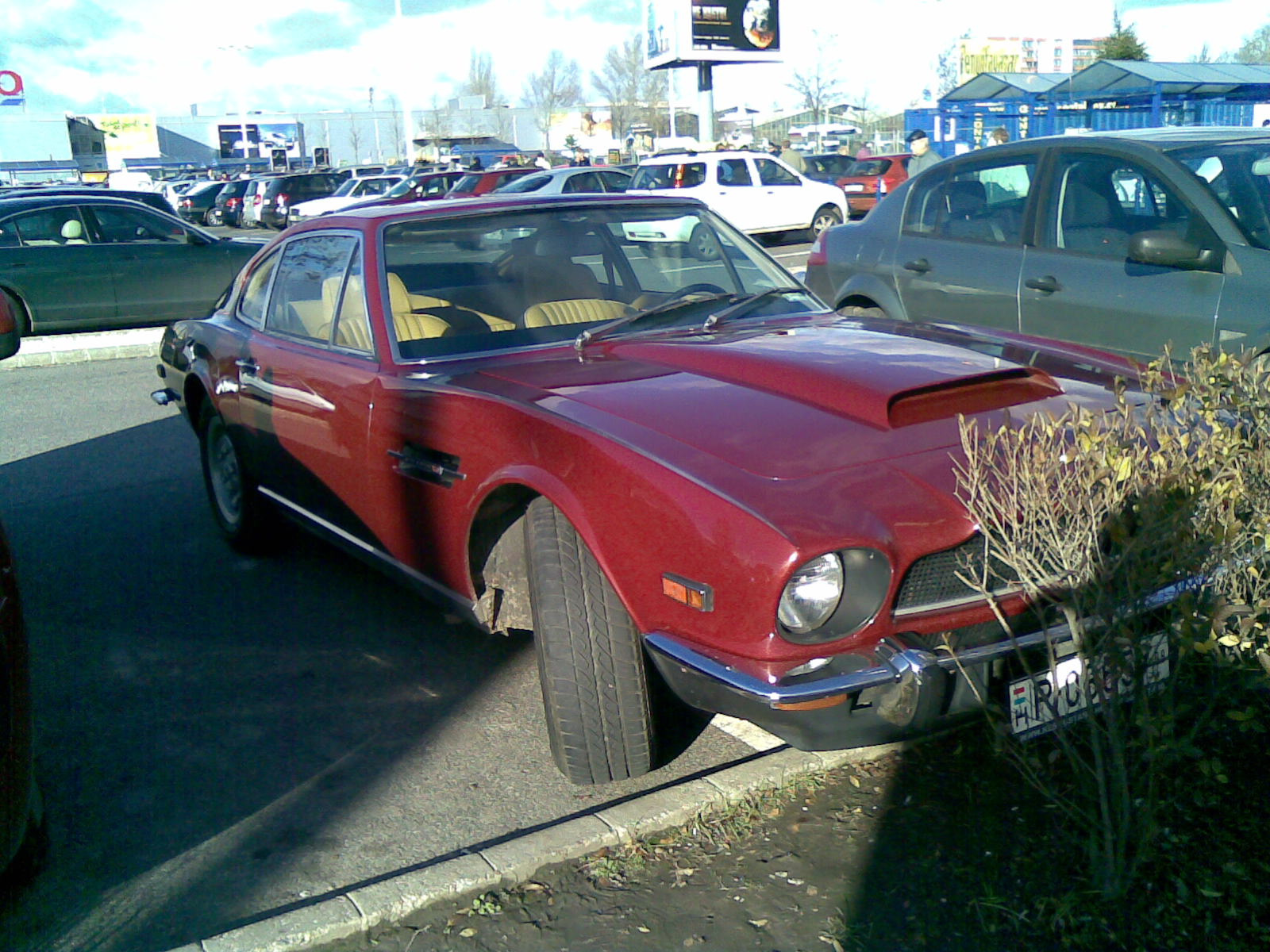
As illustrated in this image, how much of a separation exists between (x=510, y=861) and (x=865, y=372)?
162cm

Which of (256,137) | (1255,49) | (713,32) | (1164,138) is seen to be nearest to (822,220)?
(1164,138)

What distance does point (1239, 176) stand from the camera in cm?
547

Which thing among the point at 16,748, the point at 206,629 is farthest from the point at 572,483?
the point at 206,629

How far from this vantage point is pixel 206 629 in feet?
15.1

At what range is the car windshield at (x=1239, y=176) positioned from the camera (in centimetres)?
527

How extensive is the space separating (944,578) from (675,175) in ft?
64.8

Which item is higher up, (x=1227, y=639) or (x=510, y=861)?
(x=1227, y=639)

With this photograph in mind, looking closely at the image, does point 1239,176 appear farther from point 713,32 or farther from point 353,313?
point 713,32

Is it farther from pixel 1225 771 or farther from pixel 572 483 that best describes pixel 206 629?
pixel 1225 771

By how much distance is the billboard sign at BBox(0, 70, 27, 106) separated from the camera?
63844 mm

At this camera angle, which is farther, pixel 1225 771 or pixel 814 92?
Answer: pixel 814 92

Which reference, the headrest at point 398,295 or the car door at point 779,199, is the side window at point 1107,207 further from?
the car door at point 779,199

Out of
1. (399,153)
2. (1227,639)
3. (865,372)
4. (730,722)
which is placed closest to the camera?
(1227,639)

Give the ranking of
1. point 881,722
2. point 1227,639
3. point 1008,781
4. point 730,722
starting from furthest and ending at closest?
point 730,722 < point 1008,781 < point 881,722 < point 1227,639
